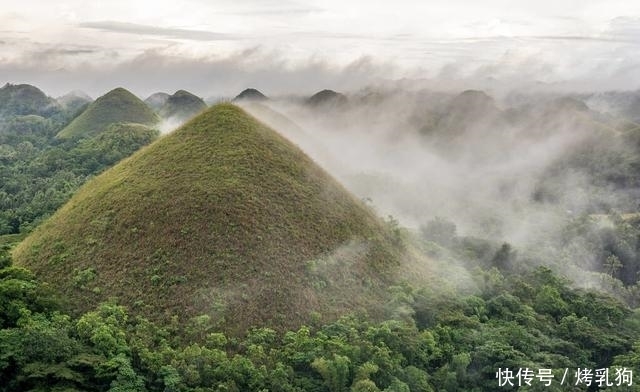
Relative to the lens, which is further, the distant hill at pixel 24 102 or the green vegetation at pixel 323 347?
the distant hill at pixel 24 102

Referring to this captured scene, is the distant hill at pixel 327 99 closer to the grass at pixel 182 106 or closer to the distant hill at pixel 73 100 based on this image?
the grass at pixel 182 106

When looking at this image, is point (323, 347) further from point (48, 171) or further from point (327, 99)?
point (327, 99)

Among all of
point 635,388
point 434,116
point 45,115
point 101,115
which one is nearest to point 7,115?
point 45,115

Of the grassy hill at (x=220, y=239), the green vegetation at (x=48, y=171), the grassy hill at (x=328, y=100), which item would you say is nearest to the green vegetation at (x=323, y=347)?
the grassy hill at (x=220, y=239)

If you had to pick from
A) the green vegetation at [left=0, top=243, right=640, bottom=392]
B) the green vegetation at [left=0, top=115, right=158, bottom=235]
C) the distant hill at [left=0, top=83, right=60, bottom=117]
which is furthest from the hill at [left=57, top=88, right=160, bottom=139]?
the green vegetation at [left=0, top=243, right=640, bottom=392]

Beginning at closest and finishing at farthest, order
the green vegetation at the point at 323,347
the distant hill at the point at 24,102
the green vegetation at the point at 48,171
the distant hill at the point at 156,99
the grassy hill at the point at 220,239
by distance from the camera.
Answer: the green vegetation at the point at 323,347 → the grassy hill at the point at 220,239 → the green vegetation at the point at 48,171 → the distant hill at the point at 24,102 → the distant hill at the point at 156,99

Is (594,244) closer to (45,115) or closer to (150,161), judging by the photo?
(150,161)

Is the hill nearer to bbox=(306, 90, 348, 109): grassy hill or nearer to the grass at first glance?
the grass
